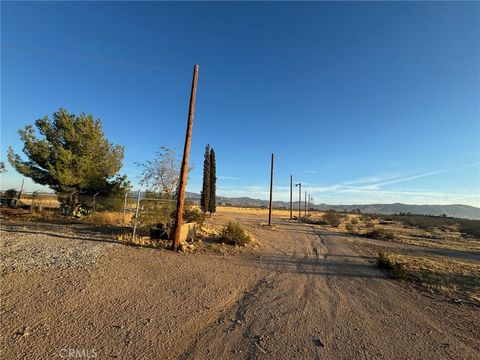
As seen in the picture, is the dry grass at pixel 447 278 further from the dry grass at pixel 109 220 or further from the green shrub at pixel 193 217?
the dry grass at pixel 109 220

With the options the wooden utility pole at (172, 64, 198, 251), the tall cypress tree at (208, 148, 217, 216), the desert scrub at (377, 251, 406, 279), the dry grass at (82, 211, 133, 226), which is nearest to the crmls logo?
the wooden utility pole at (172, 64, 198, 251)

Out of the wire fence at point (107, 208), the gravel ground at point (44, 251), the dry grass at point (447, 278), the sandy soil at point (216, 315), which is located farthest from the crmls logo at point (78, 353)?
the wire fence at point (107, 208)

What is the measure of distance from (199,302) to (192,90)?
8.46 metres

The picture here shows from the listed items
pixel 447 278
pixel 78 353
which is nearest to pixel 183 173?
pixel 78 353

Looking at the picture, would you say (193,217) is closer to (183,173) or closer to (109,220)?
(109,220)

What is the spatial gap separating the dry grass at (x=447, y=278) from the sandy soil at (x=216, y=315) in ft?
2.84

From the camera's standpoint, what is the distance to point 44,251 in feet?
29.9

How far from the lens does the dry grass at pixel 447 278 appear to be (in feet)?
25.6

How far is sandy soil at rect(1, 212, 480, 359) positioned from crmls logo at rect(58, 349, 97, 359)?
1.0 inches

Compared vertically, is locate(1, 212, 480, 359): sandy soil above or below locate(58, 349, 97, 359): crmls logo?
above

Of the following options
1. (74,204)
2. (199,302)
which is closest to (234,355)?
(199,302)

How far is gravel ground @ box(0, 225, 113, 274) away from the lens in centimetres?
758

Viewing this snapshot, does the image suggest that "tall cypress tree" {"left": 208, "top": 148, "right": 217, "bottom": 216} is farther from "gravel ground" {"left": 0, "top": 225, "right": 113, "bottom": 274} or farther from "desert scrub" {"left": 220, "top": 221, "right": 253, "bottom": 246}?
"gravel ground" {"left": 0, "top": 225, "right": 113, "bottom": 274}

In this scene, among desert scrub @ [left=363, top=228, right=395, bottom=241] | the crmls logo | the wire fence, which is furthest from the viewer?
desert scrub @ [left=363, top=228, right=395, bottom=241]
